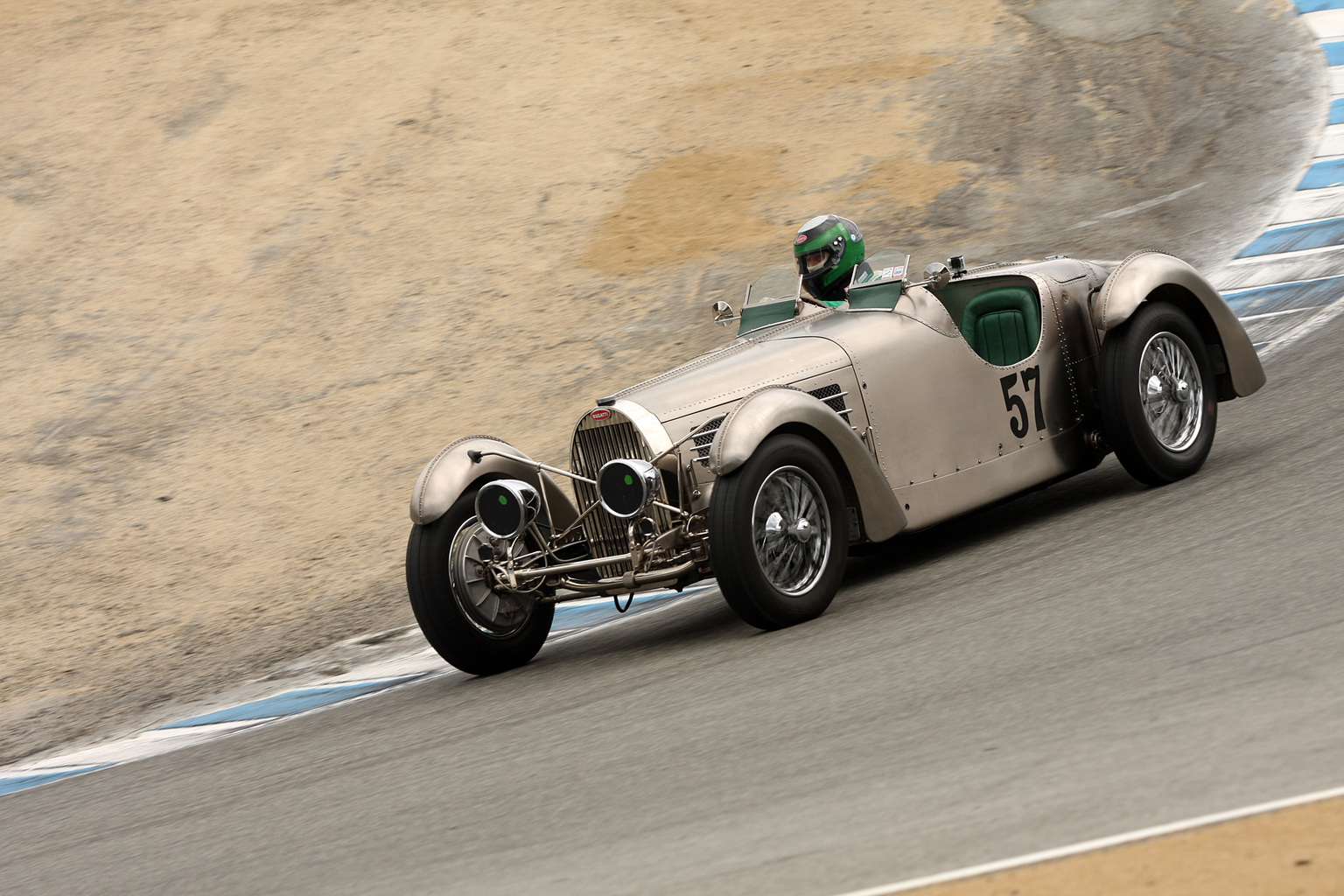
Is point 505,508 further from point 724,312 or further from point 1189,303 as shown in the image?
point 1189,303

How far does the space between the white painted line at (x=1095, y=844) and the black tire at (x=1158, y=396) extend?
3780mm

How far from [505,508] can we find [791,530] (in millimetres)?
1224

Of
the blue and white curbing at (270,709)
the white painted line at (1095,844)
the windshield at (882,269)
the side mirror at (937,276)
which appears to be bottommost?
the blue and white curbing at (270,709)

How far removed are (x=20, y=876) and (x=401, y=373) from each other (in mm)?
9239

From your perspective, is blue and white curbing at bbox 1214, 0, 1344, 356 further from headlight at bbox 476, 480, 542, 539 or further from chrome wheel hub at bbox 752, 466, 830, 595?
headlight at bbox 476, 480, 542, 539

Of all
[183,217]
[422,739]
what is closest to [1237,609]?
[422,739]

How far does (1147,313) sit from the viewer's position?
720 cm

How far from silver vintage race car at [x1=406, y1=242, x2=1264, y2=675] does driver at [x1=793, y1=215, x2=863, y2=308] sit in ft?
0.28

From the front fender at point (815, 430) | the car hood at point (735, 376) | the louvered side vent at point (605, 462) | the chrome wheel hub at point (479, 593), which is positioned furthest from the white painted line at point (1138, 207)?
the chrome wheel hub at point (479, 593)

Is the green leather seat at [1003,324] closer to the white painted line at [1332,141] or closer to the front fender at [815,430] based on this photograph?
the front fender at [815,430]

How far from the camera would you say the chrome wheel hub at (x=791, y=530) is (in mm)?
A: 5961

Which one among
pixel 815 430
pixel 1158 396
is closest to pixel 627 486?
pixel 815 430

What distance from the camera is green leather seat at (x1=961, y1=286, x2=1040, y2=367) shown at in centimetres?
734

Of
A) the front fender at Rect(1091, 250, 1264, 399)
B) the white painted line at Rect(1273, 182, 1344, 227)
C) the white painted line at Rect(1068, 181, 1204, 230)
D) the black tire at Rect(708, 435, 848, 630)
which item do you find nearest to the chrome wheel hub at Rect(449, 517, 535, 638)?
the black tire at Rect(708, 435, 848, 630)
